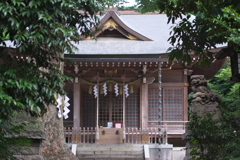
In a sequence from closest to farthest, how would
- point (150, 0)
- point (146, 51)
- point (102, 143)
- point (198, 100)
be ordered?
point (198, 100)
point (102, 143)
point (146, 51)
point (150, 0)

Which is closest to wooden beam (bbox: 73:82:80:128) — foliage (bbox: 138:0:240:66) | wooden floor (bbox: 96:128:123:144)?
wooden floor (bbox: 96:128:123:144)

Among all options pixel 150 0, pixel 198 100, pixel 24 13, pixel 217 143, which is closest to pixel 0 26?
pixel 24 13

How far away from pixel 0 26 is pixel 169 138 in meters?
13.6

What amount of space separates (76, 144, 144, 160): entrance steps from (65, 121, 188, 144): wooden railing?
0.37m

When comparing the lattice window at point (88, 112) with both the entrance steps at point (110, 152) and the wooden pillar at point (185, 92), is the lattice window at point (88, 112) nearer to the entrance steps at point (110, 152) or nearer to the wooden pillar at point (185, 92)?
the entrance steps at point (110, 152)

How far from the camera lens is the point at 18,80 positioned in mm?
6246

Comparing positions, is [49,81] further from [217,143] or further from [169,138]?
[169,138]

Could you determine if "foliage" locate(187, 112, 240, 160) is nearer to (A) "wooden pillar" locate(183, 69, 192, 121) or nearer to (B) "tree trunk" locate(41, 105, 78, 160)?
(B) "tree trunk" locate(41, 105, 78, 160)

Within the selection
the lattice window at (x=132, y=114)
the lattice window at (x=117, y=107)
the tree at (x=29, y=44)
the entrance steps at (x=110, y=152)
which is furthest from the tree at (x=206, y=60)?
the lattice window at (x=117, y=107)

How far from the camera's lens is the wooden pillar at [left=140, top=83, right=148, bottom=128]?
1753cm

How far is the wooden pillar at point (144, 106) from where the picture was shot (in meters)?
17.5

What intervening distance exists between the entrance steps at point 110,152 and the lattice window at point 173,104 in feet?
8.20

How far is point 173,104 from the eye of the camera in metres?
18.2

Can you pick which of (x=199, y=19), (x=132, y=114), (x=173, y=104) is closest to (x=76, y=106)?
(x=132, y=114)
